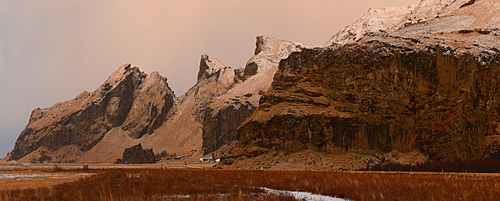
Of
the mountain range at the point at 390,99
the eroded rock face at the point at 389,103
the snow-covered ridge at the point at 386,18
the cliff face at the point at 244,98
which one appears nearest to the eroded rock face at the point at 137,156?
the cliff face at the point at 244,98

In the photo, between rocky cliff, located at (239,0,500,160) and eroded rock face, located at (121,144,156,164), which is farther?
eroded rock face, located at (121,144,156,164)

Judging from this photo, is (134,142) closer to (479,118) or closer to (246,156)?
(246,156)

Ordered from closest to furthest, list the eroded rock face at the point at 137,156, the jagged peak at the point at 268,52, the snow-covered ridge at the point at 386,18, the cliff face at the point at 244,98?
the snow-covered ridge at the point at 386,18 → the eroded rock face at the point at 137,156 → the cliff face at the point at 244,98 → the jagged peak at the point at 268,52

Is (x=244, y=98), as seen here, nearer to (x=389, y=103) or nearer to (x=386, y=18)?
(x=386, y=18)

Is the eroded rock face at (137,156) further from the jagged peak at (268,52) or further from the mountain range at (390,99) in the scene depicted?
the mountain range at (390,99)

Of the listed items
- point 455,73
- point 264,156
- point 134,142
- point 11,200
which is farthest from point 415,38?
point 134,142

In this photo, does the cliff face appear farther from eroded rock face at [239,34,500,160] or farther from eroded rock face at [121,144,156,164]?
eroded rock face at [239,34,500,160]

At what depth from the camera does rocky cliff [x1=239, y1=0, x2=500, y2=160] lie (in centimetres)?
5828

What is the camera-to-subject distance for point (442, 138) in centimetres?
5891

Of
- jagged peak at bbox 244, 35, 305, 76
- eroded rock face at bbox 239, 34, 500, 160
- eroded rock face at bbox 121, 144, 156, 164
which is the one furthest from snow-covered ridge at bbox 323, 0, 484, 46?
eroded rock face at bbox 121, 144, 156, 164

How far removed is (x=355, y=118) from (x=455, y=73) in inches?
738

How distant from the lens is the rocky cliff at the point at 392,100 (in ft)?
191

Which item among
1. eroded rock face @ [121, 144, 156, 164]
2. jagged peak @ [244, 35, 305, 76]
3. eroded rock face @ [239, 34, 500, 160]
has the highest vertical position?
jagged peak @ [244, 35, 305, 76]

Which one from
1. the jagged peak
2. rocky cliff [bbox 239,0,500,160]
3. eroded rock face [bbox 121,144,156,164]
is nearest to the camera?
rocky cliff [bbox 239,0,500,160]
